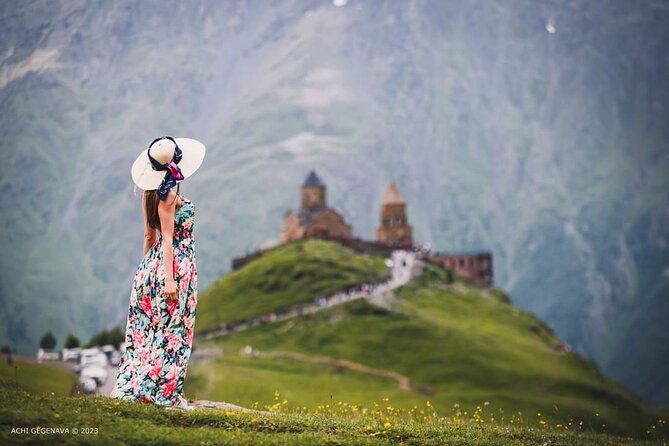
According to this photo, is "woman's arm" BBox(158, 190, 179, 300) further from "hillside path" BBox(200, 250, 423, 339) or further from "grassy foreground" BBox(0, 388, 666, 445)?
"hillside path" BBox(200, 250, 423, 339)

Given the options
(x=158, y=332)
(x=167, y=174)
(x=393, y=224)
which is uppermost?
(x=393, y=224)

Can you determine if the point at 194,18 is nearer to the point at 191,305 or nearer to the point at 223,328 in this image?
the point at 223,328

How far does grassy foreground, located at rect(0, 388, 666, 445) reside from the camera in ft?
52.3

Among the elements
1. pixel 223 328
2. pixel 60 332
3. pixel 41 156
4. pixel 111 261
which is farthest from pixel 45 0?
pixel 111 261

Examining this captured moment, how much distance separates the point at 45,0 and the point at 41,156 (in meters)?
58.0

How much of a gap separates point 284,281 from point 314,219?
29207 mm

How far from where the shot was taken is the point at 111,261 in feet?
609

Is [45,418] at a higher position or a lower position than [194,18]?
lower

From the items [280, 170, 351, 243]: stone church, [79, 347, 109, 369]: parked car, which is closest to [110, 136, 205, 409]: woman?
[79, 347, 109, 369]: parked car

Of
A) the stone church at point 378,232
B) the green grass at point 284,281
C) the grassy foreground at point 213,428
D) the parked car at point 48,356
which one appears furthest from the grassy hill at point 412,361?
the grassy foreground at point 213,428

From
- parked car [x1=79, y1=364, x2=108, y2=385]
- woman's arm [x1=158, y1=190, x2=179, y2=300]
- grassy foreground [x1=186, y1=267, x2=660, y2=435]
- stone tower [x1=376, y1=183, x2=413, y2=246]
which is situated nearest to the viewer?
woman's arm [x1=158, y1=190, x2=179, y2=300]

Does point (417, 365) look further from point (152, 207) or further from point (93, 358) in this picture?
point (152, 207)

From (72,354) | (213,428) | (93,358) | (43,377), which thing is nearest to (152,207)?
(213,428)

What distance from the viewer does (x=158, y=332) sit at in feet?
62.0
